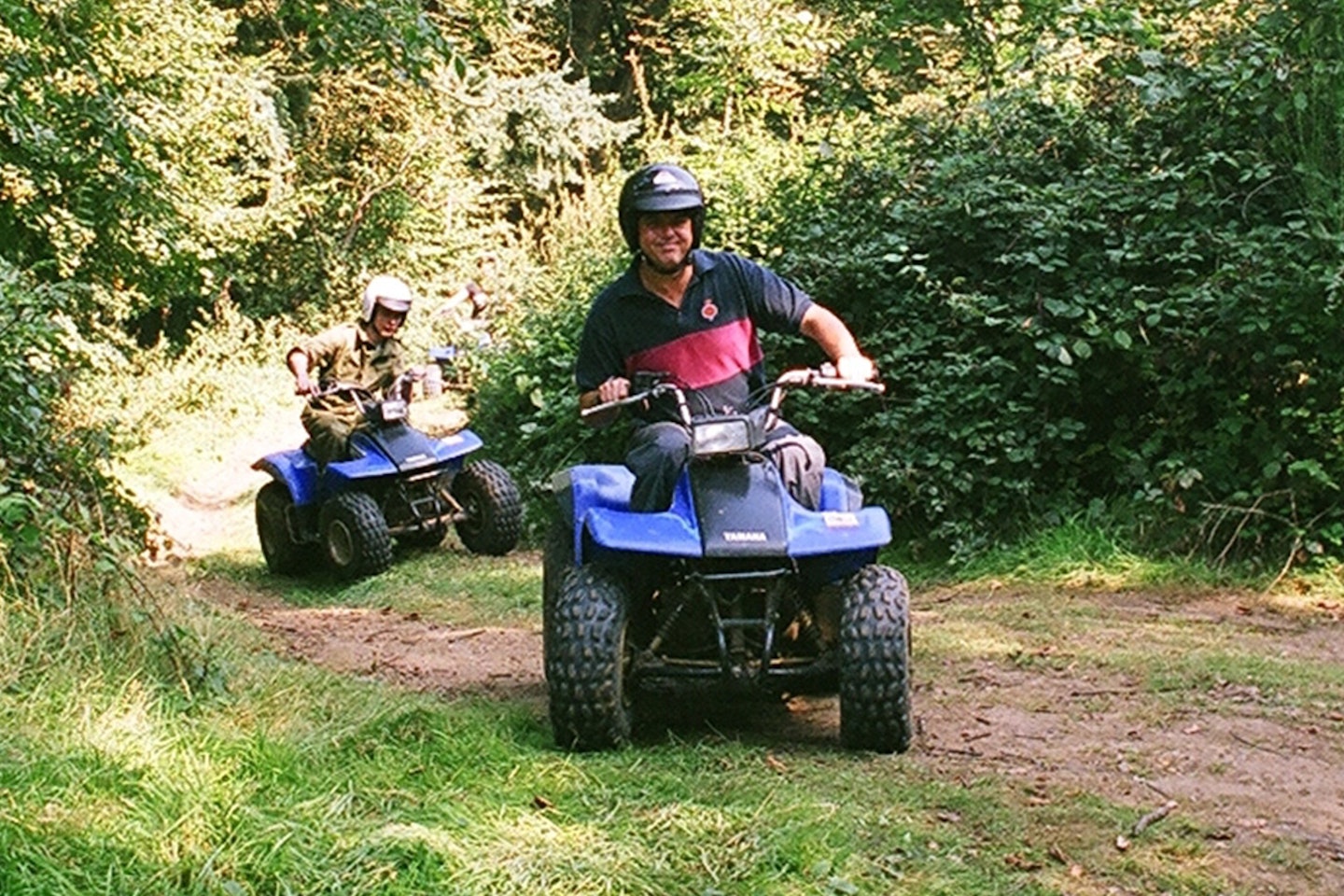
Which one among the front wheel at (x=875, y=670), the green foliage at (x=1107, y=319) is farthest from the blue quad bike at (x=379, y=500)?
the front wheel at (x=875, y=670)

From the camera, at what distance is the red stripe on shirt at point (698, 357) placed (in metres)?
5.05

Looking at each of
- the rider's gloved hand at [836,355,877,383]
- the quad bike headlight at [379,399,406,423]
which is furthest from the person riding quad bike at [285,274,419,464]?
the rider's gloved hand at [836,355,877,383]

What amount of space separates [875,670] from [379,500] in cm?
558

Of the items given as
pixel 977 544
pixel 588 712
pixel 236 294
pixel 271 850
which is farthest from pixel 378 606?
pixel 236 294

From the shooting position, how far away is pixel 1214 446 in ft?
25.4

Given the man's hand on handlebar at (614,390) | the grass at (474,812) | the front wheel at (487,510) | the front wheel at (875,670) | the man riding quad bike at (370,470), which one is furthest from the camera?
the front wheel at (487,510)

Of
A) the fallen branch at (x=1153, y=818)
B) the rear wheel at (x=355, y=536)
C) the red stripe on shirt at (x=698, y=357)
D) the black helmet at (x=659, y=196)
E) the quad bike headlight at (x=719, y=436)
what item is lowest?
the fallen branch at (x=1153, y=818)

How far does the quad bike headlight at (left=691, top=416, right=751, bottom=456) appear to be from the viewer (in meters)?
4.57

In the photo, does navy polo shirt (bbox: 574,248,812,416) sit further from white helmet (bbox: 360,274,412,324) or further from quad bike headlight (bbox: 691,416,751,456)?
white helmet (bbox: 360,274,412,324)

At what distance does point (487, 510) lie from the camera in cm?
950

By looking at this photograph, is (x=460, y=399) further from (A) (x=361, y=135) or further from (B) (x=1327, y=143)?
(B) (x=1327, y=143)

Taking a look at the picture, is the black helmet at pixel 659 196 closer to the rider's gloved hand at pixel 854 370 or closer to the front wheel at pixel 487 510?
the rider's gloved hand at pixel 854 370

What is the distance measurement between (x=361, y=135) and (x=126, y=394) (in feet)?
19.5

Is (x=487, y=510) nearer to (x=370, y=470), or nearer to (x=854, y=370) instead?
(x=370, y=470)
